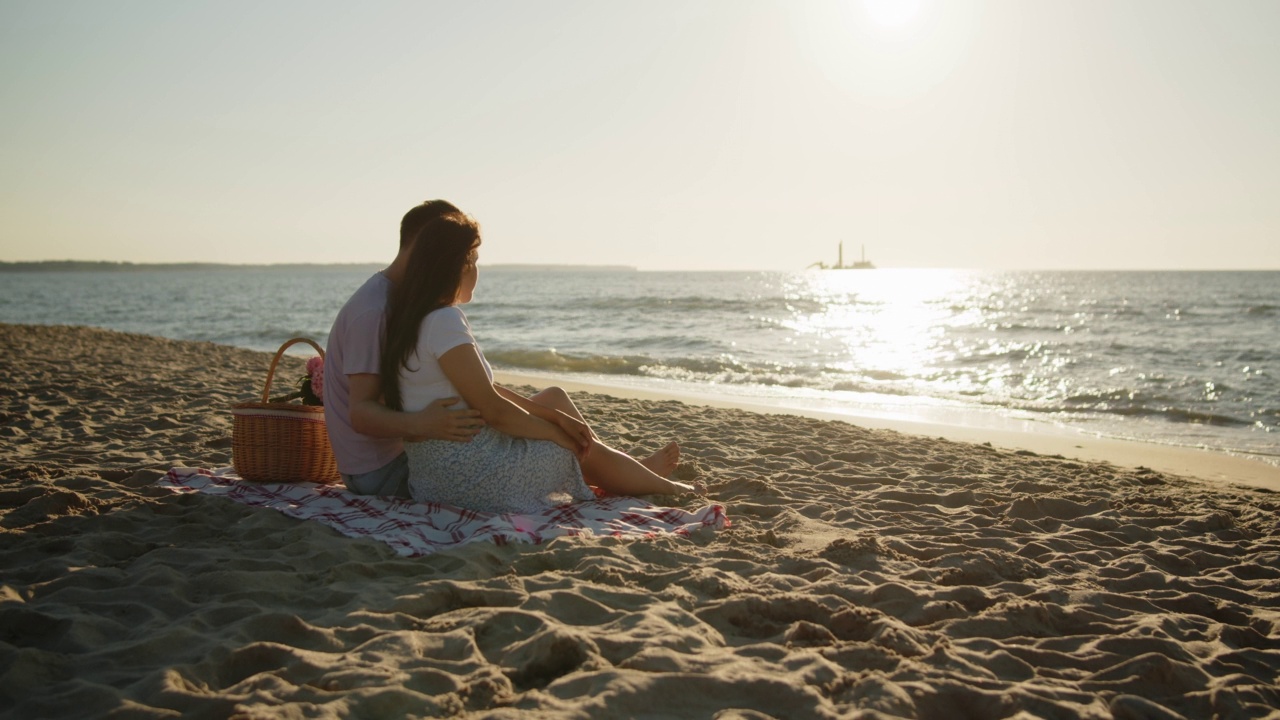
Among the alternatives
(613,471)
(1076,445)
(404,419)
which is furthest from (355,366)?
(1076,445)

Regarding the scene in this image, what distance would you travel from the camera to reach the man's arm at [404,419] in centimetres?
386

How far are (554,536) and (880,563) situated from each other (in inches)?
57.1

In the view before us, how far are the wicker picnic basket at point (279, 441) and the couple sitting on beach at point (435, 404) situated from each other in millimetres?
344

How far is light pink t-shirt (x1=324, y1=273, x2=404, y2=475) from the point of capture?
12.9 feet

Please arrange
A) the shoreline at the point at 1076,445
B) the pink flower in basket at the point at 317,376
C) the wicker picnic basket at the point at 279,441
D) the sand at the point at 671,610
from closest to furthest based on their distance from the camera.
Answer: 1. the sand at the point at 671,610
2. the wicker picnic basket at the point at 279,441
3. the pink flower in basket at the point at 317,376
4. the shoreline at the point at 1076,445

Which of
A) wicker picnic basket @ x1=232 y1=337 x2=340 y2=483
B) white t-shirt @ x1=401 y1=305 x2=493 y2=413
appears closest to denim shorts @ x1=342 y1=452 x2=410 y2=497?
wicker picnic basket @ x1=232 y1=337 x2=340 y2=483

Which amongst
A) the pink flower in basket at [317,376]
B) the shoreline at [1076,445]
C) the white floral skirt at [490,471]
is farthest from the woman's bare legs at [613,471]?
the shoreline at [1076,445]

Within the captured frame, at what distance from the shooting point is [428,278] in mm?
3822

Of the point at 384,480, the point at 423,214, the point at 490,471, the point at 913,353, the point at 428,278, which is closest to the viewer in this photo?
the point at 428,278

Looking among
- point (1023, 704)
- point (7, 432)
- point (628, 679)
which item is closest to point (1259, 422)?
point (1023, 704)

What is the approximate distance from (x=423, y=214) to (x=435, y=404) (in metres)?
0.91

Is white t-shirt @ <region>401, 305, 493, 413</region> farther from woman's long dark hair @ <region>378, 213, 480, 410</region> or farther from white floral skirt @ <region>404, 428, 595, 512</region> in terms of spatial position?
white floral skirt @ <region>404, 428, 595, 512</region>

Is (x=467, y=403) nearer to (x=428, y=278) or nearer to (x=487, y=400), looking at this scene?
(x=487, y=400)

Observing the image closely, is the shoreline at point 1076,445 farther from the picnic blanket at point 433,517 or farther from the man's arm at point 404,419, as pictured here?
the man's arm at point 404,419
